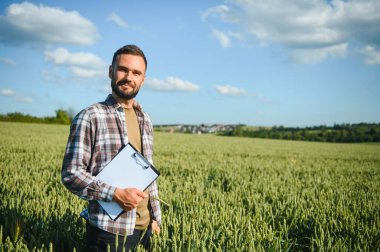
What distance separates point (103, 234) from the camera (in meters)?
1.89

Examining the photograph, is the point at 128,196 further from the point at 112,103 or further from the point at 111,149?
the point at 112,103

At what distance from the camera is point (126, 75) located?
2.04 meters

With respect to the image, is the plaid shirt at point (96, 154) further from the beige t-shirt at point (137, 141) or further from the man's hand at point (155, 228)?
the man's hand at point (155, 228)

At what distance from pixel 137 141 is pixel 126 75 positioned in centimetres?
55

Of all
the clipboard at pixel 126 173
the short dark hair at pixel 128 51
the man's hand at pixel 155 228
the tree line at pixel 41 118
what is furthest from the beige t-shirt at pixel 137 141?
the tree line at pixel 41 118

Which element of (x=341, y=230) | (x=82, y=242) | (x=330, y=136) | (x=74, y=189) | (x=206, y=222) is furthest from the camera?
(x=330, y=136)

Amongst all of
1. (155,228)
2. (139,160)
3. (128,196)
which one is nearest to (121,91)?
(139,160)

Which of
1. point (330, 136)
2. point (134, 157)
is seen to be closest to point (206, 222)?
point (134, 157)

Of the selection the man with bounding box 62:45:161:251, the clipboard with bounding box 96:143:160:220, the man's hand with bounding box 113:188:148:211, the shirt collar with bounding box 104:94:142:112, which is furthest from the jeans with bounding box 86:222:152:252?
the shirt collar with bounding box 104:94:142:112

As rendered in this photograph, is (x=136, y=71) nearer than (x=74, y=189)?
No

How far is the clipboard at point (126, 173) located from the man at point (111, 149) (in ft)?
0.21

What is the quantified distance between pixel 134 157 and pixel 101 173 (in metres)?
0.25

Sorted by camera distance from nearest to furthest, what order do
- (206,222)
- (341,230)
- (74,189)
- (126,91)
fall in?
(74,189)
(126,91)
(206,222)
(341,230)

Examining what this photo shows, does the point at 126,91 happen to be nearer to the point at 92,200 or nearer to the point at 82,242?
the point at 92,200
